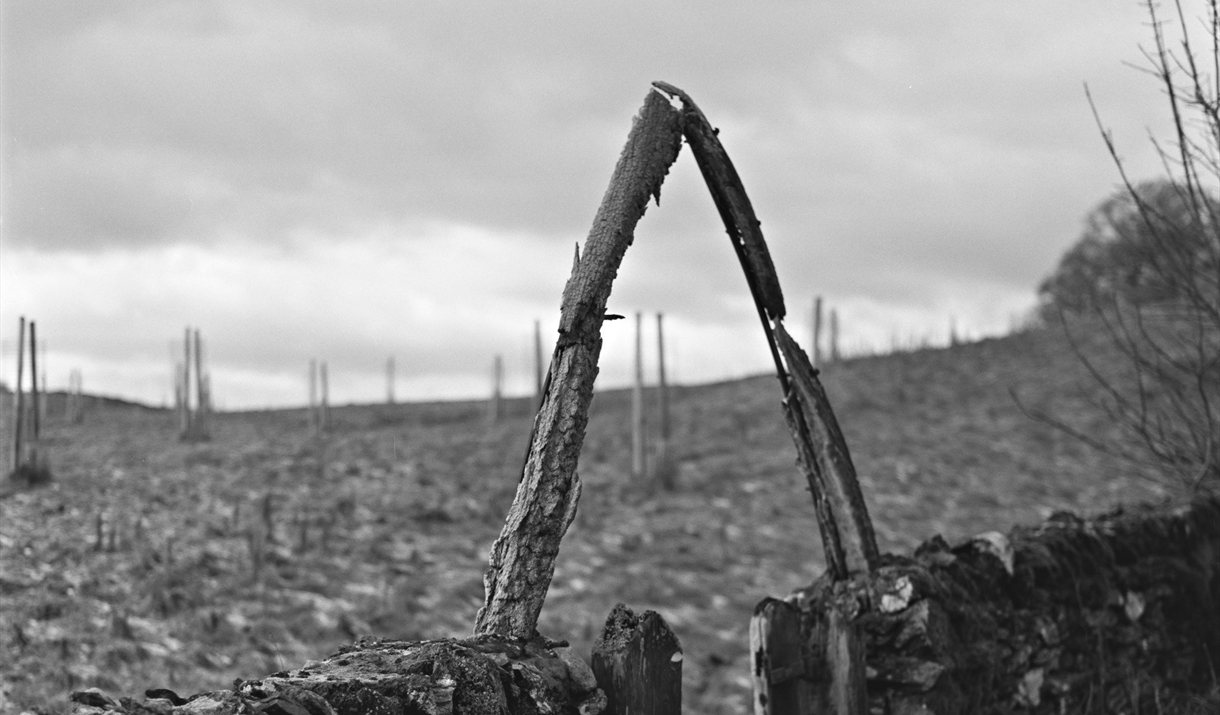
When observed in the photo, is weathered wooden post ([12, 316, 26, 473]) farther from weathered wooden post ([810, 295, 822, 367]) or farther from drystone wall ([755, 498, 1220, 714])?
weathered wooden post ([810, 295, 822, 367])

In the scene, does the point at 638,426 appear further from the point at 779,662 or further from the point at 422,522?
the point at 779,662

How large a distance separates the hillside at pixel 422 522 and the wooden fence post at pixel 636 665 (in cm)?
491

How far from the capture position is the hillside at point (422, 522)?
8.48 m

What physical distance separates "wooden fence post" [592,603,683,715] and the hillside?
491 centimetres

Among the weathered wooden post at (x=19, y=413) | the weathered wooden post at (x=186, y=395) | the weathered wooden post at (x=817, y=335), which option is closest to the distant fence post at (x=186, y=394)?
the weathered wooden post at (x=186, y=395)

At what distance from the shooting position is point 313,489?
1393 centimetres

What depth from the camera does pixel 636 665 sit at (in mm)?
3162

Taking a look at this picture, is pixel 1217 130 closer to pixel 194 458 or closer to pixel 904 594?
pixel 904 594

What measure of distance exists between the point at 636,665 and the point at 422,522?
10.0 meters

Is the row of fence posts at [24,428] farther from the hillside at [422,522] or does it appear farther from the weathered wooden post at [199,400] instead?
the weathered wooden post at [199,400]

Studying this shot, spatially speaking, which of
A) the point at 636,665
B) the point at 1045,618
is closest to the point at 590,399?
the point at 636,665

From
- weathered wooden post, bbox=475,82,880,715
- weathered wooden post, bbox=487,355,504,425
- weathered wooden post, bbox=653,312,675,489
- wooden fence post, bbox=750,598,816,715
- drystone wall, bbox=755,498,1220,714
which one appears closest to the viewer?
weathered wooden post, bbox=475,82,880,715

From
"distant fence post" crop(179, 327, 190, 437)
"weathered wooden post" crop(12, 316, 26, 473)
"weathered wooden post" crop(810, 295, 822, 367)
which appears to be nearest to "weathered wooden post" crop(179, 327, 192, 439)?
"distant fence post" crop(179, 327, 190, 437)

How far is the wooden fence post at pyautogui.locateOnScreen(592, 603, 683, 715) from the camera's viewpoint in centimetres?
314
